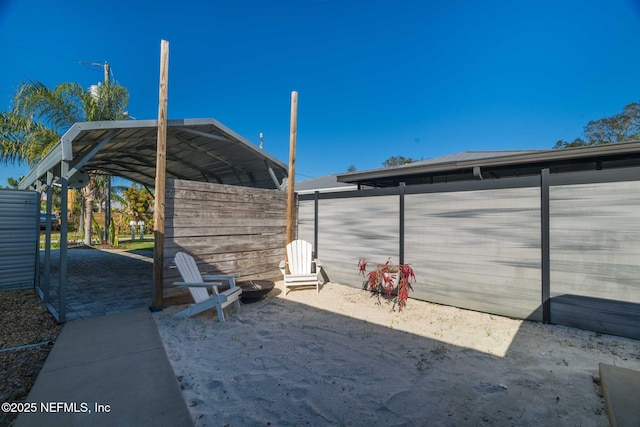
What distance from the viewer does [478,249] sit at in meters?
4.00

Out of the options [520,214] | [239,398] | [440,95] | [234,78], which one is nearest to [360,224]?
[520,214]

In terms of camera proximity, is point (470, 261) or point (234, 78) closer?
point (470, 261)

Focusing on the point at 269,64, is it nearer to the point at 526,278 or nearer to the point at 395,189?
the point at 395,189

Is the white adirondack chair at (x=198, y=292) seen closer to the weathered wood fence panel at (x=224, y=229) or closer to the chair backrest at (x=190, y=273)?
the chair backrest at (x=190, y=273)

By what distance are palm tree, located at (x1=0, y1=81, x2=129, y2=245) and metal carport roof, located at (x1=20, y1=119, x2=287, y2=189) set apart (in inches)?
129

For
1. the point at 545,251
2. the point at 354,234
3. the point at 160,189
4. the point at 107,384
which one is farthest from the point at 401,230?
the point at 107,384

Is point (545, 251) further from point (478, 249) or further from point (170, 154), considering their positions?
point (170, 154)

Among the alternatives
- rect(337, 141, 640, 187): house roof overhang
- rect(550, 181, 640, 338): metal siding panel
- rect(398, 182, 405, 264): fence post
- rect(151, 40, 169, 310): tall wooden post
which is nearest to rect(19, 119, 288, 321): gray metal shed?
rect(151, 40, 169, 310): tall wooden post

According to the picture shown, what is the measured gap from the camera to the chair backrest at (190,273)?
3.68m

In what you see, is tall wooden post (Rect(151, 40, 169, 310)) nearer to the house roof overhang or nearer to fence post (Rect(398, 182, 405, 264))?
fence post (Rect(398, 182, 405, 264))

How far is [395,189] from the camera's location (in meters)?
4.82

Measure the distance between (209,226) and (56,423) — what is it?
3.10 metres

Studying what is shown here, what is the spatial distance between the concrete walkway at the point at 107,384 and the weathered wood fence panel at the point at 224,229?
123 centimetres

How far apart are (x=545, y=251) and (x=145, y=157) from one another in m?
8.01
